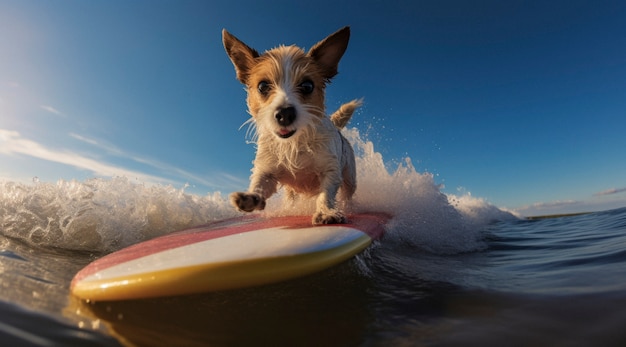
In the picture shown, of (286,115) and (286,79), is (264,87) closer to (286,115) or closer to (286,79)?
(286,79)

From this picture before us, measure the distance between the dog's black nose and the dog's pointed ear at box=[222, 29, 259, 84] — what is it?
890mm

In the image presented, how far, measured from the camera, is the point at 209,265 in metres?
1.66

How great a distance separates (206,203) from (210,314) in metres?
4.87

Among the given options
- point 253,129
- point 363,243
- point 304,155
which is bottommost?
point 363,243

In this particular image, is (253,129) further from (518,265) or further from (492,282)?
(518,265)

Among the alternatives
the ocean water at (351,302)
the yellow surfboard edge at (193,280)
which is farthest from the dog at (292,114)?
the yellow surfboard edge at (193,280)

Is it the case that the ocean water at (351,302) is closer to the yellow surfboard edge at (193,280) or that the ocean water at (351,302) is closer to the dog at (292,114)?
the yellow surfboard edge at (193,280)

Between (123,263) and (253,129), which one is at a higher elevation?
(253,129)

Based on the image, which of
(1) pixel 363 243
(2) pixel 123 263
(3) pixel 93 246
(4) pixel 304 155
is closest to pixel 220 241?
(2) pixel 123 263

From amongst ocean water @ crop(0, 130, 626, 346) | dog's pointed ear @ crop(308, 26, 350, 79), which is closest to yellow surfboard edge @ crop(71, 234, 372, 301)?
ocean water @ crop(0, 130, 626, 346)

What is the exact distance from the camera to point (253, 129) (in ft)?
12.0

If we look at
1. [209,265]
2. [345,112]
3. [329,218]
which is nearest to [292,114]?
[329,218]

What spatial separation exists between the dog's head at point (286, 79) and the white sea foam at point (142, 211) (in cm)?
137

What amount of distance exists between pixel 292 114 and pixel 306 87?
0.49m
